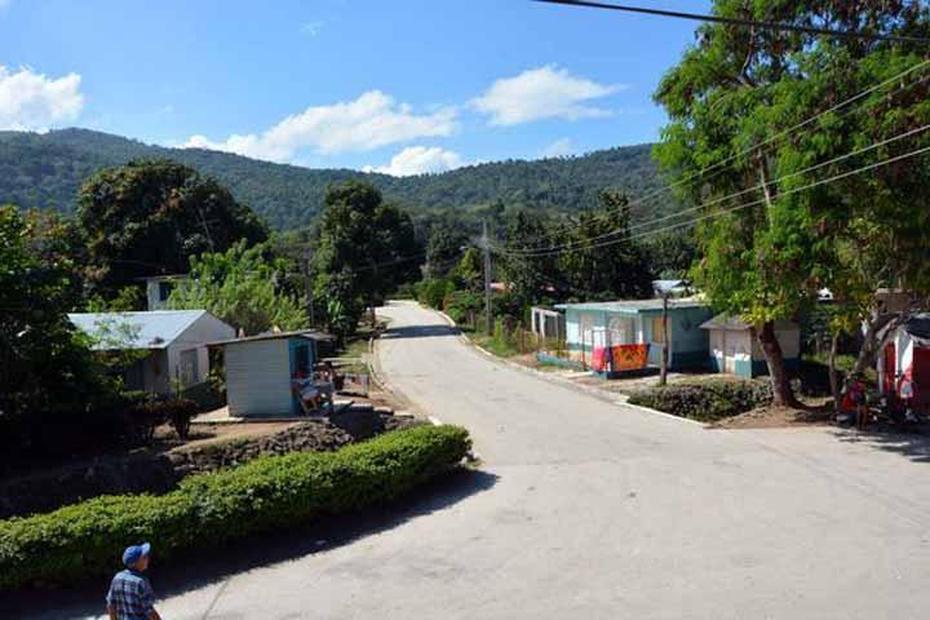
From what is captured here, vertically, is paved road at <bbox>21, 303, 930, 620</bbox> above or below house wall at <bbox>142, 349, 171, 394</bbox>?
below

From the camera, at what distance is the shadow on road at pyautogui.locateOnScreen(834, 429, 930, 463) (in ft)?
53.7

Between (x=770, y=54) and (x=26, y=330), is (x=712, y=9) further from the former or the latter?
(x=26, y=330)

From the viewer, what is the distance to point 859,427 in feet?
63.5

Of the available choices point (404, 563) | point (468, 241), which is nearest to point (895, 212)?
point (404, 563)

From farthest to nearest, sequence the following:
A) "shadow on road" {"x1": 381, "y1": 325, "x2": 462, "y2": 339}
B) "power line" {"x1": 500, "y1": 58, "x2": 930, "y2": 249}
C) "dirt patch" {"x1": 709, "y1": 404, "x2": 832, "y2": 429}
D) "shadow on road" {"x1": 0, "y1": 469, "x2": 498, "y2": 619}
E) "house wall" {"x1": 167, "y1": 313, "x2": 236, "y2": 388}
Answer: "shadow on road" {"x1": 381, "y1": 325, "x2": 462, "y2": 339}, "house wall" {"x1": 167, "y1": 313, "x2": 236, "y2": 388}, "dirt patch" {"x1": 709, "y1": 404, "x2": 832, "y2": 429}, "power line" {"x1": 500, "y1": 58, "x2": 930, "y2": 249}, "shadow on road" {"x1": 0, "y1": 469, "x2": 498, "y2": 619}

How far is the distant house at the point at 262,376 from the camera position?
65.9 ft

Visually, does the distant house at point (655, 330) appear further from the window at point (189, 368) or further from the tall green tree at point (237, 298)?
the window at point (189, 368)

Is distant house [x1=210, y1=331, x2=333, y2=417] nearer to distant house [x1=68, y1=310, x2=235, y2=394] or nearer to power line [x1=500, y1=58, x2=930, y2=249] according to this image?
distant house [x1=68, y1=310, x2=235, y2=394]

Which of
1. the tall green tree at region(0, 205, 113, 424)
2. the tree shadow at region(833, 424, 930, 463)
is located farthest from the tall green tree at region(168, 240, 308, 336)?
the tree shadow at region(833, 424, 930, 463)

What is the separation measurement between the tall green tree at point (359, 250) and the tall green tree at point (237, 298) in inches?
510

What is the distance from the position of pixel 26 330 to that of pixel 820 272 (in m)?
16.6

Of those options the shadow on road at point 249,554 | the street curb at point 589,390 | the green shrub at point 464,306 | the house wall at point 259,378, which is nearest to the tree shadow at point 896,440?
the street curb at point 589,390

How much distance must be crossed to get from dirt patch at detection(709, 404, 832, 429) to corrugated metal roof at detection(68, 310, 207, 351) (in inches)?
655

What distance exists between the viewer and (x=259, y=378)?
20.3 m
